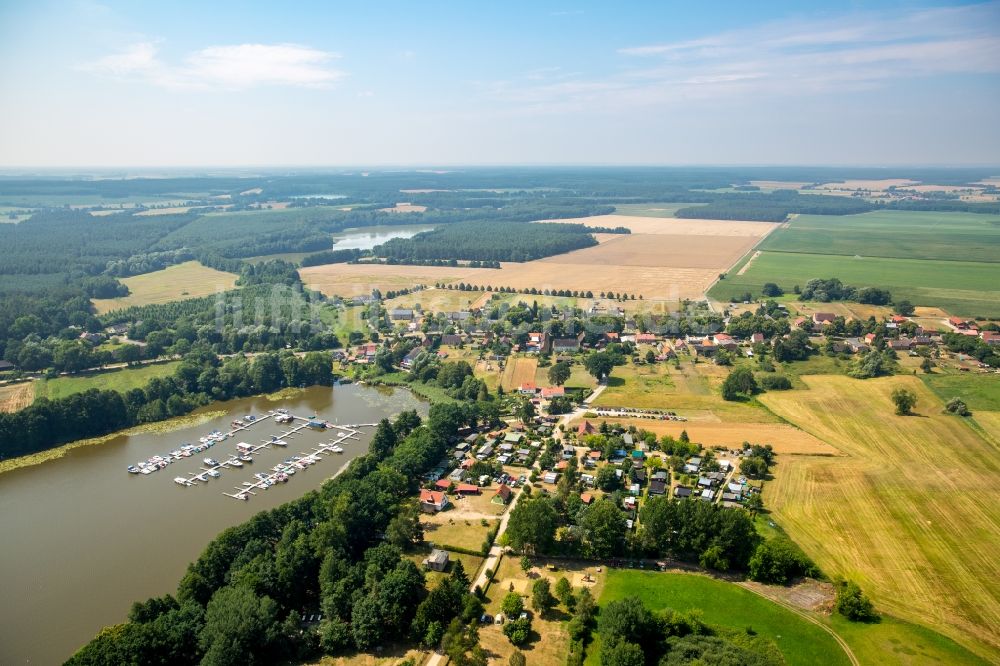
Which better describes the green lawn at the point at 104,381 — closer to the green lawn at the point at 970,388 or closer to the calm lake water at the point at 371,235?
the green lawn at the point at 970,388


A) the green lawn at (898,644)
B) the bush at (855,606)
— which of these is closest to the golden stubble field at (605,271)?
the bush at (855,606)

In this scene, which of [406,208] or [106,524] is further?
[406,208]

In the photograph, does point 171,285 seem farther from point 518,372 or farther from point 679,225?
point 679,225

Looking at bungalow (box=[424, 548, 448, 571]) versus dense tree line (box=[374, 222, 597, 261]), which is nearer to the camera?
bungalow (box=[424, 548, 448, 571])

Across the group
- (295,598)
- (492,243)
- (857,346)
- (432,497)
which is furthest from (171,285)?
(857,346)

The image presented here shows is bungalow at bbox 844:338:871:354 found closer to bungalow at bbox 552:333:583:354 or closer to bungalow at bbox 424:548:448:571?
bungalow at bbox 552:333:583:354

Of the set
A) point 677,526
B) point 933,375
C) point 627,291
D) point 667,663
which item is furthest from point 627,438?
point 627,291

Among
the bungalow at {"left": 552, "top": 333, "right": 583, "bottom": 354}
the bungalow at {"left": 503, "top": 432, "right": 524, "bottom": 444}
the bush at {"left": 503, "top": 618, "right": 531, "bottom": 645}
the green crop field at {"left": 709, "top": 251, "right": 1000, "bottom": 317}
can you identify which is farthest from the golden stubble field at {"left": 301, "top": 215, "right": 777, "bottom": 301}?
→ the bush at {"left": 503, "top": 618, "right": 531, "bottom": 645}
